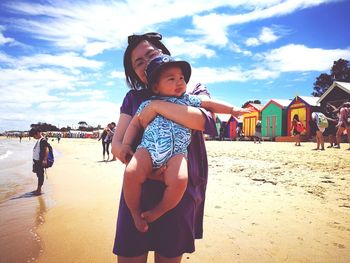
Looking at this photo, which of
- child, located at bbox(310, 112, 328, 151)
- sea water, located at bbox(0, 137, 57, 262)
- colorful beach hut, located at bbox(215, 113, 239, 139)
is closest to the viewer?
sea water, located at bbox(0, 137, 57, 262)

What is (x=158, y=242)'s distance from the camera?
1.66 meters

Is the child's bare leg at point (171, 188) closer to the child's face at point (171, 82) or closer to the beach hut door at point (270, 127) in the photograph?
the child's face at point (171, 82)

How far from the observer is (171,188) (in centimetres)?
152

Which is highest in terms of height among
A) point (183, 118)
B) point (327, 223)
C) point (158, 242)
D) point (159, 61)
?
point (159, 61)

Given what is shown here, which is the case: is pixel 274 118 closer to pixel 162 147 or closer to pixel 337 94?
pixel 337 94

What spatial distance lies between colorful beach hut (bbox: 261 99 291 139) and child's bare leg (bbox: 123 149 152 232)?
2897 cm

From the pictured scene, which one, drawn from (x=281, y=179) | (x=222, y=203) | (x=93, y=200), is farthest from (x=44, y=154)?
(x=281, y=179)

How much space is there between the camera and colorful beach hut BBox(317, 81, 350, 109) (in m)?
21.2

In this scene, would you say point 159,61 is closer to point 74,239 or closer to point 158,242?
point 158,242

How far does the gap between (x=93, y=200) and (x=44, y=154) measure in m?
2.18

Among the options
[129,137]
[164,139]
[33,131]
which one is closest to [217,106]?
[164,139]

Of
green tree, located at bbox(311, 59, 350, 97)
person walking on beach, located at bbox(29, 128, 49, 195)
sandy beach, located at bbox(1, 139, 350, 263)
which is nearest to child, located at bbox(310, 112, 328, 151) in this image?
sandy beach, located at bbox(1, 139, 350, 263)

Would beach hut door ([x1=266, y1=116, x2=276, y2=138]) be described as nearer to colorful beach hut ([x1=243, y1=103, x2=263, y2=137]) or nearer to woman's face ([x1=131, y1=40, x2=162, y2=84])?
colorful beach hut ([x1=243, y1=103, x2=263, y2=137])

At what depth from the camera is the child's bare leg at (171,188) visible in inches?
59.8
